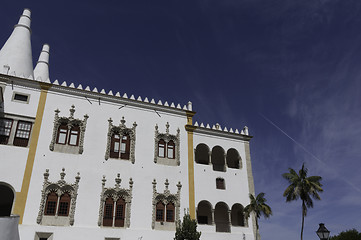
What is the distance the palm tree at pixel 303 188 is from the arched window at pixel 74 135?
77.4 ft

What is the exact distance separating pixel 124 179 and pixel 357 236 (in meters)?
35.9

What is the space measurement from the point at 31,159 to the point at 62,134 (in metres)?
3.22

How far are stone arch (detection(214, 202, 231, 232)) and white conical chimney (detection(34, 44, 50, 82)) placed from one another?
82.5ft

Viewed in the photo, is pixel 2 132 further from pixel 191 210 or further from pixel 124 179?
pixel 191 210

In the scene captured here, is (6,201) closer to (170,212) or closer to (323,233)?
(170,212)

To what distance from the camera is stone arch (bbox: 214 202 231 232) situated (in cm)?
2881

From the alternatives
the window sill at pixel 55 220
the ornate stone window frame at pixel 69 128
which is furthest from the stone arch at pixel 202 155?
the window sill at pixel 55 220

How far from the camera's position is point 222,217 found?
97.9 feet

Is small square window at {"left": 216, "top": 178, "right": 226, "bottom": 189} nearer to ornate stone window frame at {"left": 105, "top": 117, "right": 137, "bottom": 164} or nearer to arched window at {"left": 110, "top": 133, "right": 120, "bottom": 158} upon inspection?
ornate stone window frame at {"left": 105, "top": 117, "right": 137, "bottom": 164}

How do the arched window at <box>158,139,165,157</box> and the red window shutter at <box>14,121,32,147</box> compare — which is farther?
the arched window at <box>158,139,165,157</box>

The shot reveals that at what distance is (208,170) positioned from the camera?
29047mm

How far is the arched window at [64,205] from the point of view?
2243 cm

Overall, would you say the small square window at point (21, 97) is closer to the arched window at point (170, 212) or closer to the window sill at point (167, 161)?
the window sill at point (167, 161)

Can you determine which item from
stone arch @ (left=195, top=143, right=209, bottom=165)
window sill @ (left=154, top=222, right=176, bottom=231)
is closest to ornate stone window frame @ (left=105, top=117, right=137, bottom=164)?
window sill @ (left=154, top=222, right=176, bottom=231)
